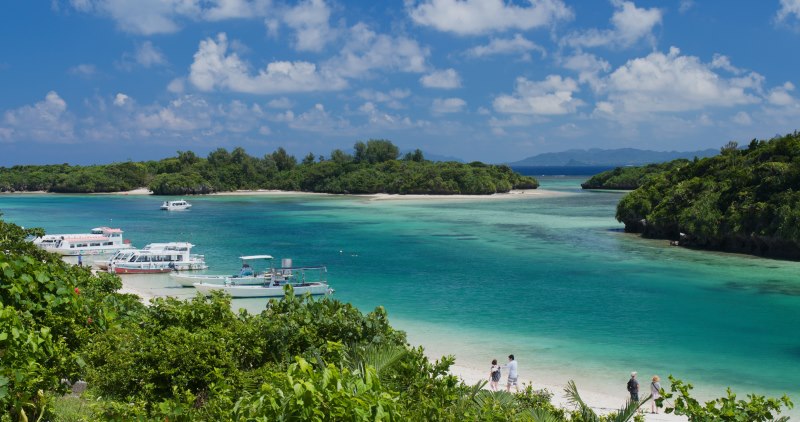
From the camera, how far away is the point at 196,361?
9.88m

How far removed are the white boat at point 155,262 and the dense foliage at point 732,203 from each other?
3676 centimetres

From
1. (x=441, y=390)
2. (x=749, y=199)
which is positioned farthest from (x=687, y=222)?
(x=441, y=390)

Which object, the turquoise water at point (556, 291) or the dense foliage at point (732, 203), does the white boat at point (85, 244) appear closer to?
the turquoise water at point (556, 291)

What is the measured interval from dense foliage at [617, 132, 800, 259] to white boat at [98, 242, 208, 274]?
121ft

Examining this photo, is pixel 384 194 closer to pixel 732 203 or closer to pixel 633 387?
pixel 732 203

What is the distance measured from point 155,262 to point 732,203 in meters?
41.1

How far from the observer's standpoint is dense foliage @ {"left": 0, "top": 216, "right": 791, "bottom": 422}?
7156 millimetres

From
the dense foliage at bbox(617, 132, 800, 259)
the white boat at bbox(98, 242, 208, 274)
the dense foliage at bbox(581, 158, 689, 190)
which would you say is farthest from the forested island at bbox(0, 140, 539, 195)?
the white boat at bbox(98, 242, 208, 274)

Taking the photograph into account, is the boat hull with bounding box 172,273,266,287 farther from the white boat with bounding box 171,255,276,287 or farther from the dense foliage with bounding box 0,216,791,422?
the dense foliage with bounding box 0,216,791,422

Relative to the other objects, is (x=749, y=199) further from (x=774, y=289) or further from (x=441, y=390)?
(x=441, y=390)

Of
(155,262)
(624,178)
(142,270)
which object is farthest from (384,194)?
(142,270)

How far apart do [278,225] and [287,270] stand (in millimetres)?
34792

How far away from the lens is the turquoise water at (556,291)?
2161 cm

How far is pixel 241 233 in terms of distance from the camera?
6178cm
